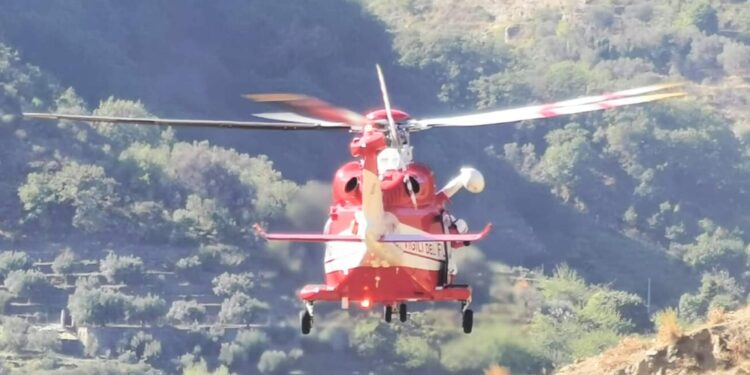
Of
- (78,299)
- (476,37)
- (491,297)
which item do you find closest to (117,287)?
(78,299)

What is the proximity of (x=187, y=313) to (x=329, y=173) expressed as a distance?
2465cm

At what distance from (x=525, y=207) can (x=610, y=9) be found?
5022cm

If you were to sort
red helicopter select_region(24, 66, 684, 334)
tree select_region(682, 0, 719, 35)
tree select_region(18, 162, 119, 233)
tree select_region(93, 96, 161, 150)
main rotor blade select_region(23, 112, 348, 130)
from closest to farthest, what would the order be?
red helicopter select_region(24, 66, 684, 334), main rotor blade select_region(23, 112, 348, 130), tree select_region(18, 162, 119, 233), tree select_region(93, 96, 161, 150), tree select_region(682, 0, 719, 35)

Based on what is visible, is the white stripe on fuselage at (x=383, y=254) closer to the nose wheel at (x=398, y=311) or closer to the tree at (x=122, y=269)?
the nose wheel at (x=398, y=311)

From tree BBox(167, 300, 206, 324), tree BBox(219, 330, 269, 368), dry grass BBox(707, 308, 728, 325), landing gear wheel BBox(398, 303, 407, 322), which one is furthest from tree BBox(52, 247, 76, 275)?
dry grass BBox(707, 308, 728, 325)

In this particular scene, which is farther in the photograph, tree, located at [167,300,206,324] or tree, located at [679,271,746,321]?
tree, located at [167,300,206,324]

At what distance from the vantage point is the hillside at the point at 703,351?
42.3 meters

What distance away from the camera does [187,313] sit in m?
82.3

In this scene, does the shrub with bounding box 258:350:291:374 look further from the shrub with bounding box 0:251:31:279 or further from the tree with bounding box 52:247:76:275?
the tree with bounding box 52:247:76:275

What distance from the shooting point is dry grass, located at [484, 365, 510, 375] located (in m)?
61.1

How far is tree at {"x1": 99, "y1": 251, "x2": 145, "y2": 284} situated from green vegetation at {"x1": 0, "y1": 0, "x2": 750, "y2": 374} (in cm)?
12

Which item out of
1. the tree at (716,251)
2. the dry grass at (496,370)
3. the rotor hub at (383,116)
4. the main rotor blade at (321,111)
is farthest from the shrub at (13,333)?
the main rotor blade at (321,111)

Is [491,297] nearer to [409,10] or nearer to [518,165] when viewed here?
[518,165]

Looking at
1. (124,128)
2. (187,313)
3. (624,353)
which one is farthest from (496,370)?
(124,128)
